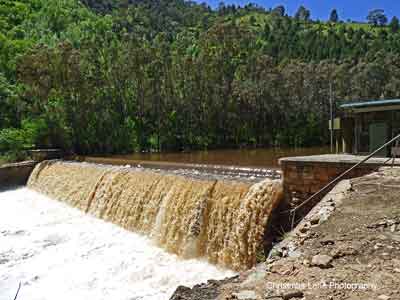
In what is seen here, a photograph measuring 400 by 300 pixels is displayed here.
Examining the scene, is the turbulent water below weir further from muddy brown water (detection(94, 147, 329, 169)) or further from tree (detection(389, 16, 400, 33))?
tree (detection(389, 16, 400, 33))

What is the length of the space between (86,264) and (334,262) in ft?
18.9

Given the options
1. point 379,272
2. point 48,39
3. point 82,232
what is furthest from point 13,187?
point 48,39

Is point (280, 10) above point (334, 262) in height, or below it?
above

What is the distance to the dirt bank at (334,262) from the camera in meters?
2.72

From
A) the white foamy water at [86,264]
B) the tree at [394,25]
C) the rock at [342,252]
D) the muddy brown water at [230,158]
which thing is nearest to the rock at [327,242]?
the rock at [342,252]

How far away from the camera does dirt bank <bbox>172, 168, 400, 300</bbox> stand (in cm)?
272

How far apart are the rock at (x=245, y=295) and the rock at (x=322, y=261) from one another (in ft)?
2.12

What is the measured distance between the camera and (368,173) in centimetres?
593

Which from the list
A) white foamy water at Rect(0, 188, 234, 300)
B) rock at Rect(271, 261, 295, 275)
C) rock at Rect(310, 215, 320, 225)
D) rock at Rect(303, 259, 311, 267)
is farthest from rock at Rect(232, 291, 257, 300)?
white foamy water at Rect(0, 188, 234, 300)

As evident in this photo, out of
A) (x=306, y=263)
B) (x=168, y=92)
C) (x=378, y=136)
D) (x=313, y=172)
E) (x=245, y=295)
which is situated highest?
(x=168, y=92)

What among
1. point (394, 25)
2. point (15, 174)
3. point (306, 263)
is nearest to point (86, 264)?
point (306, 263)

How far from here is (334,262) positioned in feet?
10.2

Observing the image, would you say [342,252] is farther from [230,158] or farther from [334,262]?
[230,158]

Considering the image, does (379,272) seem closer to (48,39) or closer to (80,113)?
(80,113)
